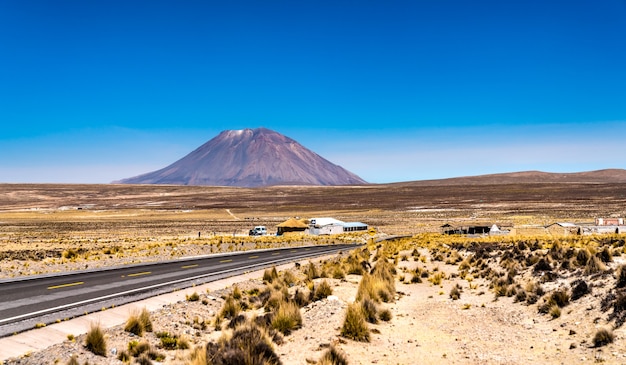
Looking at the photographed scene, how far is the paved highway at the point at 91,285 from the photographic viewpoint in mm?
14227

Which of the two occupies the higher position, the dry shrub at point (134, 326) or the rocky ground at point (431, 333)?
the dry shrub at point (134, 326)

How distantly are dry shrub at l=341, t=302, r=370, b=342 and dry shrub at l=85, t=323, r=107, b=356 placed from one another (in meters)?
5.90

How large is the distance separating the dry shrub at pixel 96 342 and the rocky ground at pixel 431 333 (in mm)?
132

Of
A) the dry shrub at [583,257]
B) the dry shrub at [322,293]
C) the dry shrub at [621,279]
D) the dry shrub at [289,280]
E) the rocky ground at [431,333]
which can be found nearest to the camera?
the rocky ground at [431,333]

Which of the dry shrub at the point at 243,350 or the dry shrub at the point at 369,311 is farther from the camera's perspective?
the dry shrub at the point at 369,311

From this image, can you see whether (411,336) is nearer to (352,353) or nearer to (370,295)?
(352,353)

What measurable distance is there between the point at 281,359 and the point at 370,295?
6.68 m

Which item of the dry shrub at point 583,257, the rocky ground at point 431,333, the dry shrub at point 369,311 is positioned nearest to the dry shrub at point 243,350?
the rocky ground at point 431,333

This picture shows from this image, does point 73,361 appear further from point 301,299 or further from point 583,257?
point 583,257

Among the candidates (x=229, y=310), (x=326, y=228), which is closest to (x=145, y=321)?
(x=229, y=310)

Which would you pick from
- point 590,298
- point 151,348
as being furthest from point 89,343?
point 590,298

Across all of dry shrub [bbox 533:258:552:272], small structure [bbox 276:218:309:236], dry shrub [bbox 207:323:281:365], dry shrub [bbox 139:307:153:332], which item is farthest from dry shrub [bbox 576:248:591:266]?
small structure [bbox 276:218:309:236]

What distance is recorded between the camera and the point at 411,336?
42.3ft

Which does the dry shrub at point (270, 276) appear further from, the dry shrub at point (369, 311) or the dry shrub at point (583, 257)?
the dry shrub at point (583, 257)
